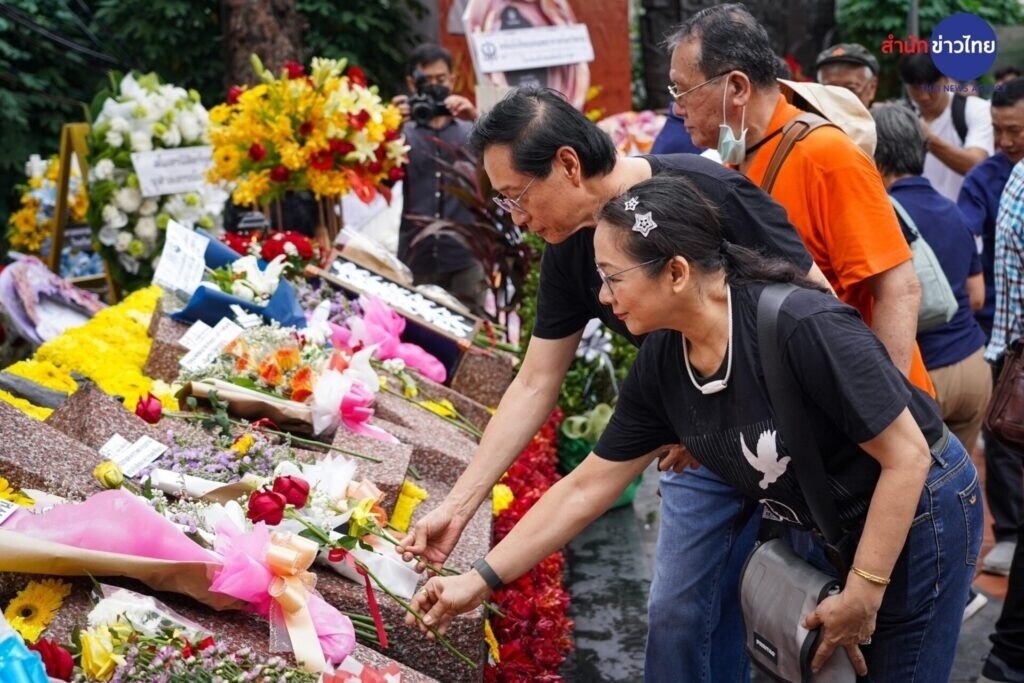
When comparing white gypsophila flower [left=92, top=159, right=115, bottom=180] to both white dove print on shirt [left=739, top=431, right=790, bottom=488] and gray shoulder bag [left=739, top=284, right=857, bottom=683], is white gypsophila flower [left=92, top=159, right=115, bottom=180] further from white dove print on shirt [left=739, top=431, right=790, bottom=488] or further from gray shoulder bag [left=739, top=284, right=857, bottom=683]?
white dove print on shirt [left=739, top=431, right=790, bottom=488]

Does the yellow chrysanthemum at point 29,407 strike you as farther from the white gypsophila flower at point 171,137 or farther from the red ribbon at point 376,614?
the white gypsophila flower at point 171,137

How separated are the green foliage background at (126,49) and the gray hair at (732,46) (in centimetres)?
773

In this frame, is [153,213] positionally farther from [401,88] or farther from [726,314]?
[401,88]

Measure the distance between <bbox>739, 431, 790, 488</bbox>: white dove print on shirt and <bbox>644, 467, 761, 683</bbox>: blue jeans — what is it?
0.60 m

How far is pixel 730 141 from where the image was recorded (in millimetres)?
2947

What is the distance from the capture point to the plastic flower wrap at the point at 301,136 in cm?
501

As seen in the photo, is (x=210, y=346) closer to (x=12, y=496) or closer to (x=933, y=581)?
(x=12, y=496)

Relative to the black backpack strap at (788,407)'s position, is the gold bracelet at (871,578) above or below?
below

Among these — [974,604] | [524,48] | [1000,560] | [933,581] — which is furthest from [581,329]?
[524,48]

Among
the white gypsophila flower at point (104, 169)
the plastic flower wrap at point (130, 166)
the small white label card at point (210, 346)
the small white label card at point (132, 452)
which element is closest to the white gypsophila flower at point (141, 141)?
the plastic flower wrap at point (130, 166)

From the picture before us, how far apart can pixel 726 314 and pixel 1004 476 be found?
9.95 feet

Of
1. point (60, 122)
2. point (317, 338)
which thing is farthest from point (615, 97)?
point (317, 338)

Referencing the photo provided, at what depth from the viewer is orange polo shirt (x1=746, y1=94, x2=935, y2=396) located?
A: 2762 mm

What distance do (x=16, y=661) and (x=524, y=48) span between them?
22.4 ft
